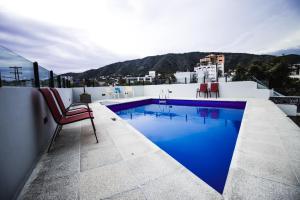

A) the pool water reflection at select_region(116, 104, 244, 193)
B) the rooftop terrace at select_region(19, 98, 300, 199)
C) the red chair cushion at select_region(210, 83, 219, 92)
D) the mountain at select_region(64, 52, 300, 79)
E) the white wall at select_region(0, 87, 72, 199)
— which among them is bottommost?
the pool water reflection at select_region(116, 104, 244, 193)

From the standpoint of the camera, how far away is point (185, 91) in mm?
10250

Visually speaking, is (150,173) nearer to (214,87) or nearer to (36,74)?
(36,74)

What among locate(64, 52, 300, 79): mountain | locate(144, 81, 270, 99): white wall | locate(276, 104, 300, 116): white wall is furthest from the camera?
locate(64, 52, 300, 79): mountain

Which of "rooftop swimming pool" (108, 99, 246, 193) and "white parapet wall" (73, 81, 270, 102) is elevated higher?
"white parapet wall" (73, 81, 270, 102)

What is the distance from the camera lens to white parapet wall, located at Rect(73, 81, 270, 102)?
7.78 meters

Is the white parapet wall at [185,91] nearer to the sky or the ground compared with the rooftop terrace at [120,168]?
nearer to the sky

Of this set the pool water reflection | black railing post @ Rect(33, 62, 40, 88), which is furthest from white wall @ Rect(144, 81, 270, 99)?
black railing post @ Rect(33, 62, 40, 88)

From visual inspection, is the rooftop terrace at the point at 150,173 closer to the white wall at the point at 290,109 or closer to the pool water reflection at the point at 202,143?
the pool water reflection at the point at 202,143

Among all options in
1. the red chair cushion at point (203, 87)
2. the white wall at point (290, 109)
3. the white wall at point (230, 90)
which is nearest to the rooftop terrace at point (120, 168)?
the white wall at point (290, 109)

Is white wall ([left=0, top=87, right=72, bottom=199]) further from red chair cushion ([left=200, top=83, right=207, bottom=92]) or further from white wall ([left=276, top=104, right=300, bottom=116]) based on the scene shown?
red chair cushion ([left=200, top=83, right=207, bottom=92])

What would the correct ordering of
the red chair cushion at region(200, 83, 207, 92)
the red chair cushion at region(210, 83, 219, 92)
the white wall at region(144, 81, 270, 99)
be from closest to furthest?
the white wall at region(144, 81, 270, 99) → the red chair cushion at region(210, 83, 219, 92) → the red chair cushion at region(200, 83, 207, 92)

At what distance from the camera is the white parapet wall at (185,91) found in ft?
25.5

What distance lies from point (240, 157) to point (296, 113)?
543 cm

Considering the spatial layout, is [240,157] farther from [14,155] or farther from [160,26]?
[160,26]
